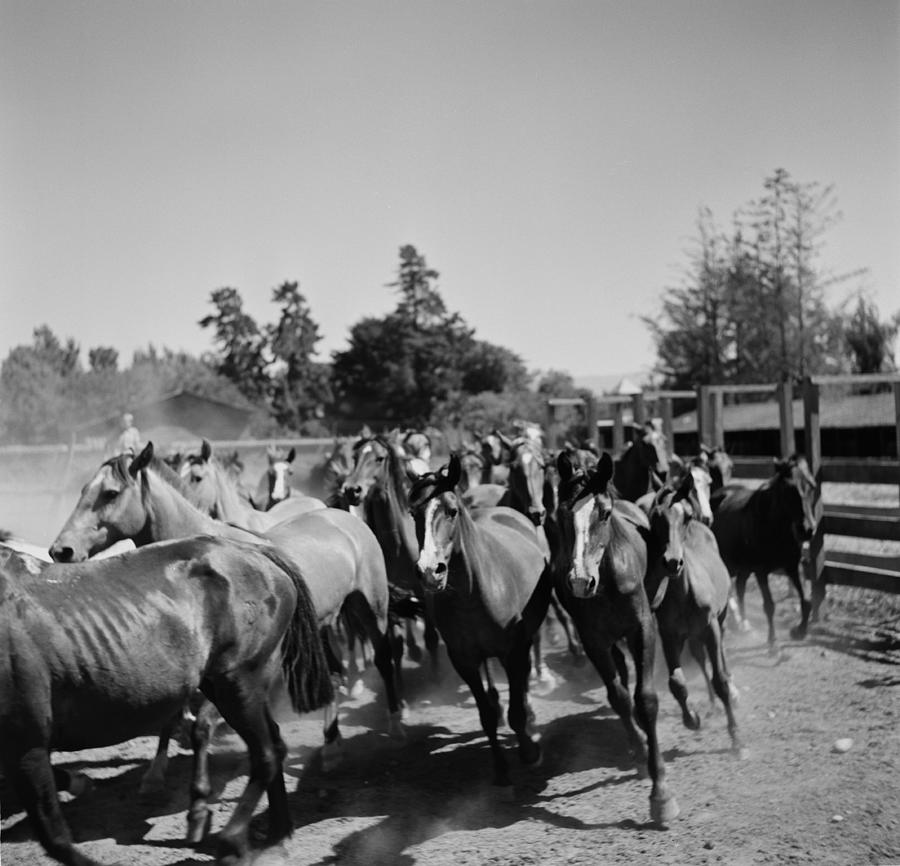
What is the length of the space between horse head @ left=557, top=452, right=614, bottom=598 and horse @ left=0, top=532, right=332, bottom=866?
1.47 meters

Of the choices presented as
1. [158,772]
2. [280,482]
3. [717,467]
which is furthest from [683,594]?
[280,482]

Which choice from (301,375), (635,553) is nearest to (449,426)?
(301,375)

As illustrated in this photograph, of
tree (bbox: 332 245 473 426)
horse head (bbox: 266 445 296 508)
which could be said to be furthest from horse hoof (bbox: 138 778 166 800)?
tree (bbox: 332 245 473 426)

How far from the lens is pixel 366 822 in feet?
15.5

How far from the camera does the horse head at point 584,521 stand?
4.57 m

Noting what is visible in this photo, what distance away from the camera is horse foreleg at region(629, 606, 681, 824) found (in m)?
4.48

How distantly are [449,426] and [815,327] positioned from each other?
9.78 metres

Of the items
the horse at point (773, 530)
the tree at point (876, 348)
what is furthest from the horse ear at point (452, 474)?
the tree at point (876, 348)

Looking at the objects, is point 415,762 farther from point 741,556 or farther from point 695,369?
point 695,369

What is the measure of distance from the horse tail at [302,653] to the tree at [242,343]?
107 feet

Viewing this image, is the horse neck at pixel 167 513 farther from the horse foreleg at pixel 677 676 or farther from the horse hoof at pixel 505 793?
the horse foreleg at pixel 677 676

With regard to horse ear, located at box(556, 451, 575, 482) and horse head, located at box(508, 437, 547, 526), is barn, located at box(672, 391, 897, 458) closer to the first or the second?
horse head, located at box(508, 437, 547, 526)

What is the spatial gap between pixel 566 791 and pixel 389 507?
2.66 metres

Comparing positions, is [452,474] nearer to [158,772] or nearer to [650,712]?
[650,712]
